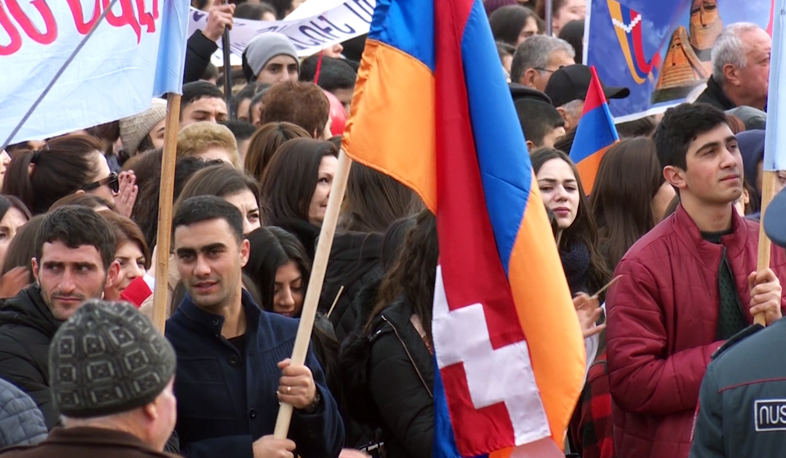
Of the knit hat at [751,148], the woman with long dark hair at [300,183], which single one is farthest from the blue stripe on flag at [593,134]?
the woman with long dark hair at [300,183]

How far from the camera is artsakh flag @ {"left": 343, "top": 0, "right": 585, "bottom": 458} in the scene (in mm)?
4883

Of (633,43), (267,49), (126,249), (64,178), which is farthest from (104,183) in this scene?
(267,49)

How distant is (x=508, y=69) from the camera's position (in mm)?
11688

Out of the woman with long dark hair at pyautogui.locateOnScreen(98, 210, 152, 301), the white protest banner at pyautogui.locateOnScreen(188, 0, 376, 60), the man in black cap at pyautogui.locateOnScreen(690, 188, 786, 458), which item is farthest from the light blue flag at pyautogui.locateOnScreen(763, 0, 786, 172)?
the white protest banner at pyautogui.locateOnScreen(188, 0, 376, 60)

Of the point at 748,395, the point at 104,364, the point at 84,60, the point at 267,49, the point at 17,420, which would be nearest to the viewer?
the point at 104,364

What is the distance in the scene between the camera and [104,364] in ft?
10.1

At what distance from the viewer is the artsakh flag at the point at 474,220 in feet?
16.0

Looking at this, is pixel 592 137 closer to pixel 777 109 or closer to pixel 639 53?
pixel 639 53

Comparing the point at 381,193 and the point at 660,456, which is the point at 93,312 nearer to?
the point at 660,456

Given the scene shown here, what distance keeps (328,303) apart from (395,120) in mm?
1740

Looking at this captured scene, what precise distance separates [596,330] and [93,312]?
2.88 metres

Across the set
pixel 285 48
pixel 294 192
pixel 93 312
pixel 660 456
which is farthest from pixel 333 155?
pixel 93 312

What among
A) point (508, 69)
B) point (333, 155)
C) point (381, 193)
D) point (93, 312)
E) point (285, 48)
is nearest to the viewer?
point (93, 312)

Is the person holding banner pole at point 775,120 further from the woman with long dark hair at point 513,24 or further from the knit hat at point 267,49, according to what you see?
the woman with long dark hair at point 513,24
